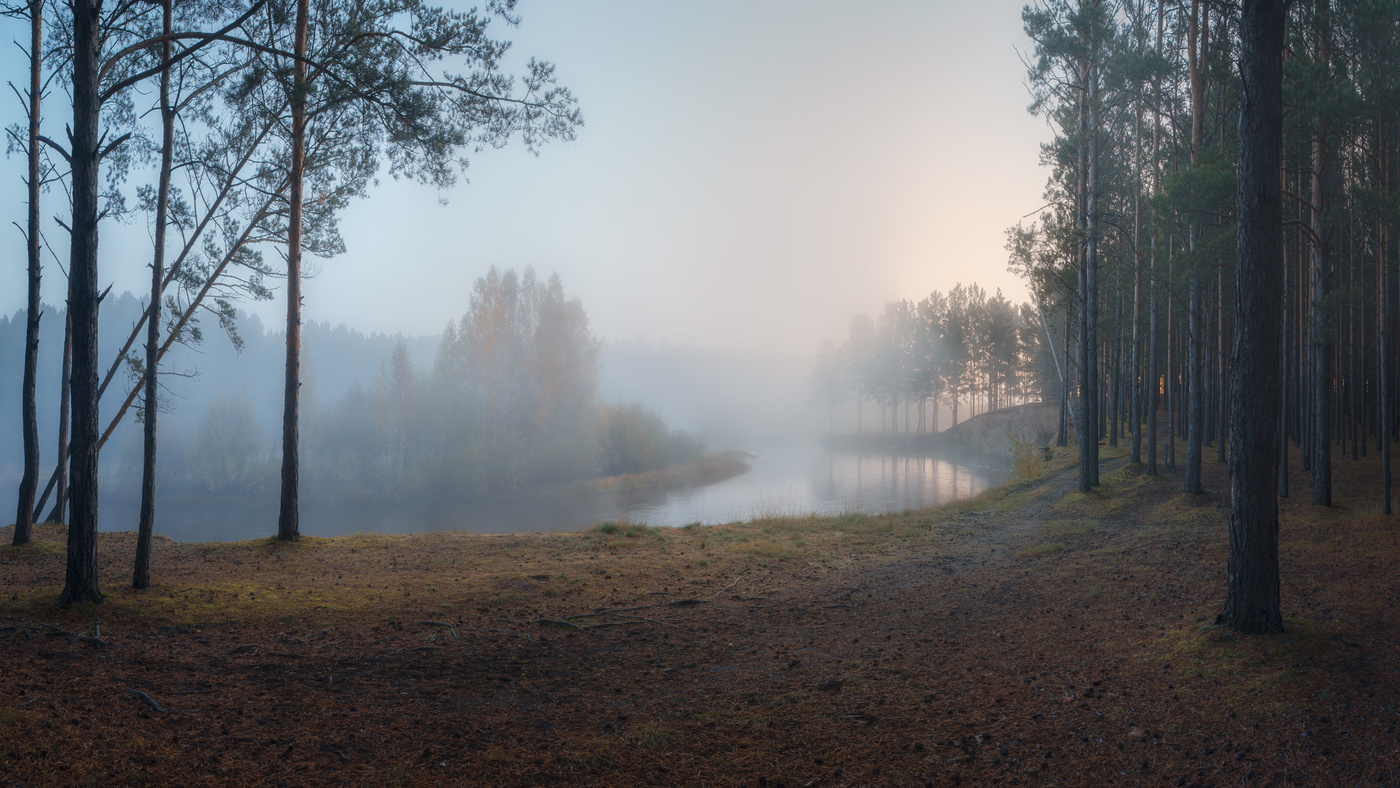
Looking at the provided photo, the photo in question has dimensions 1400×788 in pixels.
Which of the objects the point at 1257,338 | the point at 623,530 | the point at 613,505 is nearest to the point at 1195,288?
the point at 1257,338

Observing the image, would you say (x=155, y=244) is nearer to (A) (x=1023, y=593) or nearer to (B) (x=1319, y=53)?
(A) (x=1023, y=593)

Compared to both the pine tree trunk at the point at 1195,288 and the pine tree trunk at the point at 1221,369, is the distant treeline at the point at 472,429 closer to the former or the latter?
the pine tree trunk at the point at 1221,369

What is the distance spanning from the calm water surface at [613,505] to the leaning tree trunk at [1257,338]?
1926cm

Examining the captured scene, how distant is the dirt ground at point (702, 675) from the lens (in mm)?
3877

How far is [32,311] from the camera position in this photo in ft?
35.3

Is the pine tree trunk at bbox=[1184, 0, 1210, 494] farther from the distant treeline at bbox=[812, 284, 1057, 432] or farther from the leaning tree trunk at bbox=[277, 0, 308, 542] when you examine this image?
the distant treeline at bbox=[812, 284, 1057, 432]

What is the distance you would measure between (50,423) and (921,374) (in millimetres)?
101583

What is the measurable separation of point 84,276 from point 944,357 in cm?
6080

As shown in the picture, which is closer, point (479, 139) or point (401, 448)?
point (479, 139)

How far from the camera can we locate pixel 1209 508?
13.6m

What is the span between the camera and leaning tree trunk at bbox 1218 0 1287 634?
225 inches

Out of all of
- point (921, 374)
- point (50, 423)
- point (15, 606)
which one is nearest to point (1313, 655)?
point (15, 606)

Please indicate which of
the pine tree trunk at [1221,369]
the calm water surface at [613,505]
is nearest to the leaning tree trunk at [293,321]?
the calm water surface at [613,505]

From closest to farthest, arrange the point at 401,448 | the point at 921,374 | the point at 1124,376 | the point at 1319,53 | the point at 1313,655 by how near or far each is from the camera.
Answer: the point at 1313,655 → the point at 1319,53 → the point at 1124,376 → the point at 401,448 → the point at 921,374
